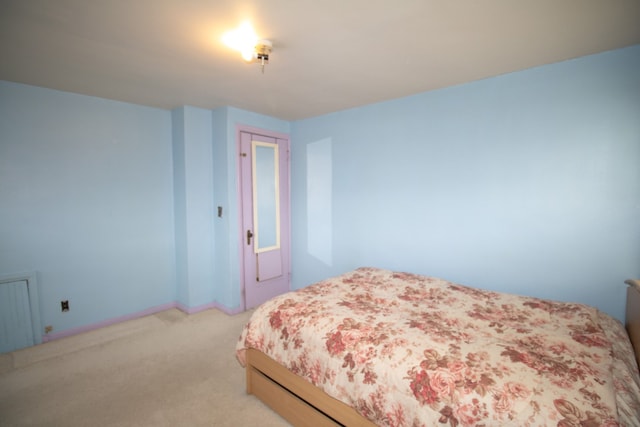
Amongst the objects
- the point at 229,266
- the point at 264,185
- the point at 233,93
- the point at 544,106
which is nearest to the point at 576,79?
the point at 544,106

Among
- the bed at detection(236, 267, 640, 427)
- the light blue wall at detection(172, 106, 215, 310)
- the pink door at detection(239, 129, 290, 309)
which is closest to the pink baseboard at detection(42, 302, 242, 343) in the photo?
the light blue wall at detection(172, 106, 215, 310)

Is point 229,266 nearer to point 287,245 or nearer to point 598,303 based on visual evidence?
point 287,245

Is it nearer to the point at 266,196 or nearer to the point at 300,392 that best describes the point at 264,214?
the point at 266,196

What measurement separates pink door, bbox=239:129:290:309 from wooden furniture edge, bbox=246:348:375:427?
1612 millimetres

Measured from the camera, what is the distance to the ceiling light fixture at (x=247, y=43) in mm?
1700

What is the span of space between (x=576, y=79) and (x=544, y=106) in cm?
23

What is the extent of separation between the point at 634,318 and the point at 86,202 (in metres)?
4.25

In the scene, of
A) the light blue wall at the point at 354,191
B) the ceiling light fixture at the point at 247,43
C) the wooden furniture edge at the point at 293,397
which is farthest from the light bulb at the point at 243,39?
the wooden furniture edge at the point at 293,397

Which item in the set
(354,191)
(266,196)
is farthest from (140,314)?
(354,191)

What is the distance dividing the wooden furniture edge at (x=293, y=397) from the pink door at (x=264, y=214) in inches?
63.4

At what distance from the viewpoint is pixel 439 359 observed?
1363mm

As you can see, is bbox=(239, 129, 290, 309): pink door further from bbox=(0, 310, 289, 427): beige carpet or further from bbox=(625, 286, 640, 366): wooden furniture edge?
bbox=(625, 286, 640, 366): wooden furniture edge

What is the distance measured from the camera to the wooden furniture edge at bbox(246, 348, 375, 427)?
156 centimetres

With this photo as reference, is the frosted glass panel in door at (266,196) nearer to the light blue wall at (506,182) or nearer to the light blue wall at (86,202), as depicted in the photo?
the light blue wall at (506,182)
